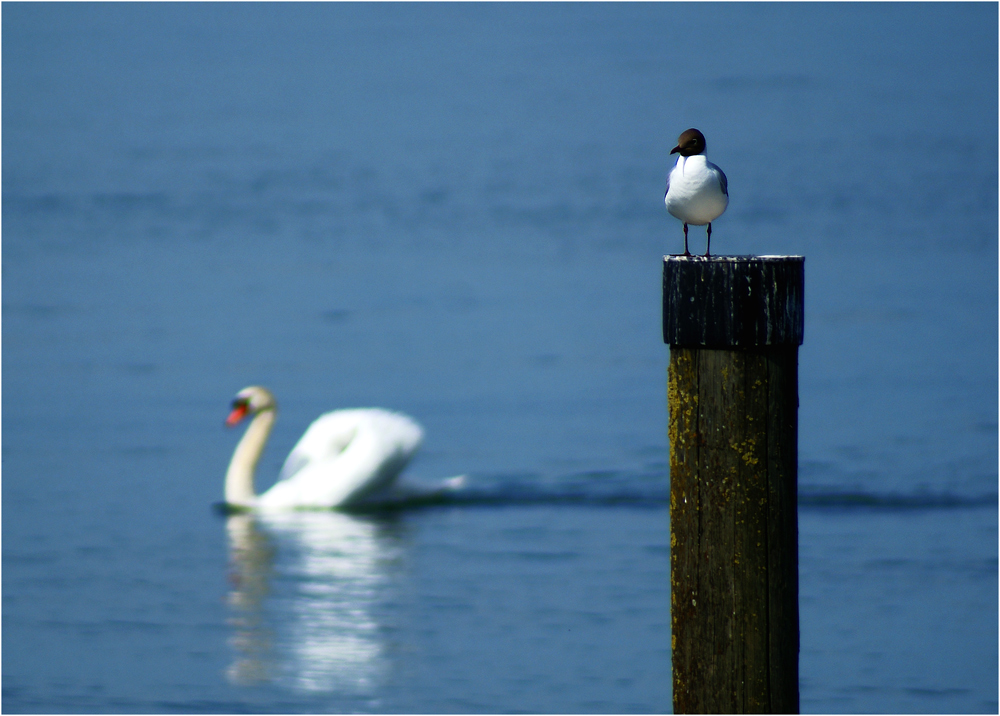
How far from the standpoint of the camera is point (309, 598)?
9.12m

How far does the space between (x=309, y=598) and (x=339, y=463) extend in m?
2.53

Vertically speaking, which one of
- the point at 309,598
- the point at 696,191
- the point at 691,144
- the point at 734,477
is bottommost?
the point at 309,598

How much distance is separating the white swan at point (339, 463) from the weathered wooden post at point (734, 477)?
752cm

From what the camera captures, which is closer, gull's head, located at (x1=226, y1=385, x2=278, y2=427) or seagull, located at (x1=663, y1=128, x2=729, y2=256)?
seagull, located at (x1=663, y1=128, x2=729, y2=256)

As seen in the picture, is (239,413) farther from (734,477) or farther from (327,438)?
(734,477)

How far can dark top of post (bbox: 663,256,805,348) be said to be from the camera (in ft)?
12.5

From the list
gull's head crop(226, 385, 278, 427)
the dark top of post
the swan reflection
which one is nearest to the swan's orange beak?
gull's head crop(226, 385, 278, 427)

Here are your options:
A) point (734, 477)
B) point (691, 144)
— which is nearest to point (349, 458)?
point (691, 144)

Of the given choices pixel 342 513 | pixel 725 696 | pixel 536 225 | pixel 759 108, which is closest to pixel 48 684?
pixel 342 513

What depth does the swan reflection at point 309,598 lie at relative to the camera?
7.88 metres

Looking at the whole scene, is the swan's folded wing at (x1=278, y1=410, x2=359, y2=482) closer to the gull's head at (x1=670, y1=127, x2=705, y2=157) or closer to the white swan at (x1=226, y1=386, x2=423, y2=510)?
the white swan at (x1=226, y1=386, x2=423, y2=510)

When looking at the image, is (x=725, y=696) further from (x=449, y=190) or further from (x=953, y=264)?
(x=449, y=190)

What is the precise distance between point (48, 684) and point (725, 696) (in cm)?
477

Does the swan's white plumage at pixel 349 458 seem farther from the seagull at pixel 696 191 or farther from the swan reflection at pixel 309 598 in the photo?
the seagull at pixel 696 191
